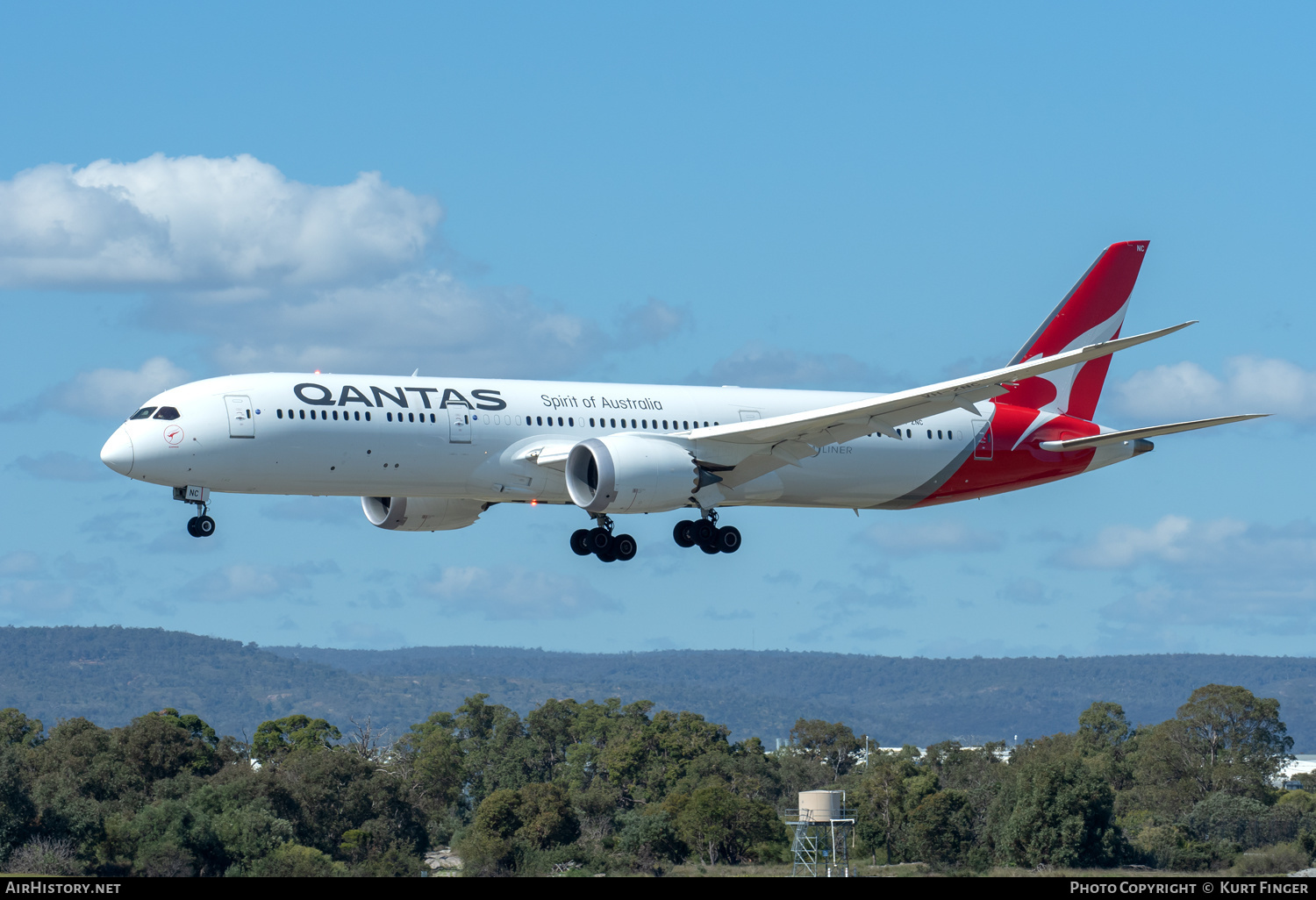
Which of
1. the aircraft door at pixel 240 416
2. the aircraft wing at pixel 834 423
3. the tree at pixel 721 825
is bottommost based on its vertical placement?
the tree at pixel 721 825

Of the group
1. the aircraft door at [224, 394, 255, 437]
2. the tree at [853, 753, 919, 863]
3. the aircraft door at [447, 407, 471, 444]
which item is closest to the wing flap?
the aircraft door at [447, 407, 471, 444]

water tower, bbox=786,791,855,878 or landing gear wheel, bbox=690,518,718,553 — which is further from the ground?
landing gear wheel, bbox=690,518,718,553

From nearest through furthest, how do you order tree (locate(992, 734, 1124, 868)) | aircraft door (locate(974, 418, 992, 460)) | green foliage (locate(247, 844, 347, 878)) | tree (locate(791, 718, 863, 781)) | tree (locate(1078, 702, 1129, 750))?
aircraft door (locate(974, 418, 992, 460)), green foliage (locate(247, 844, 347, 878)), tree (locate(992, 734, 1124, 868)), tree (locate(1078, 702, 1129, 750)), tree (locate(791, 718, 863, 781))

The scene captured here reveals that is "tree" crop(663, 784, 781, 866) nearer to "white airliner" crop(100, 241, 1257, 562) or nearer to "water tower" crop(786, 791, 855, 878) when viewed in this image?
"water tower" crop(786, 791, 855, 878)

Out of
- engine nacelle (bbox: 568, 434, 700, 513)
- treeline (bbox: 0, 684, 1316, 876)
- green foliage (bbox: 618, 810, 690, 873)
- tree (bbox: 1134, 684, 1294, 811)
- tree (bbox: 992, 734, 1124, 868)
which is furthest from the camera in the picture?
Answer: tree (bbox: 1134, 684, 1294, 811)

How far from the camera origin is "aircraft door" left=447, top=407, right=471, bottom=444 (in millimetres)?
47938

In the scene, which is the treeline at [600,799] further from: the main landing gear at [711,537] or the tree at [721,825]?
the main landing gear at [711,537]

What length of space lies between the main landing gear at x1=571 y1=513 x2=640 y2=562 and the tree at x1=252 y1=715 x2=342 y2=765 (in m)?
76.9

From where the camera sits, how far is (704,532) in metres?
53.5

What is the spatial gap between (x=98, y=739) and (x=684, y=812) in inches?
1531

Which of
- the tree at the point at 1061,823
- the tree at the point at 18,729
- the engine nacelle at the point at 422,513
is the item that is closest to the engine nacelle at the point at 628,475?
the engine nacelle at the point at 422,513

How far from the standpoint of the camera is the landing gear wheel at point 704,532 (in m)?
53.3
